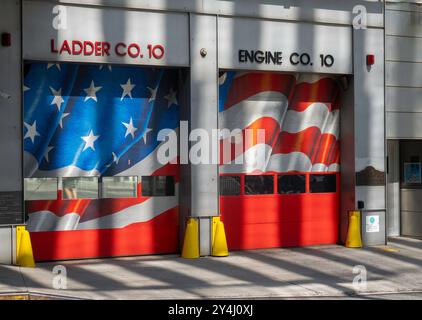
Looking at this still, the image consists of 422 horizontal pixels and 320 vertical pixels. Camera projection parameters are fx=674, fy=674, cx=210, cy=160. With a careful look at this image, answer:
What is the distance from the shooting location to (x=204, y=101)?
1476cm

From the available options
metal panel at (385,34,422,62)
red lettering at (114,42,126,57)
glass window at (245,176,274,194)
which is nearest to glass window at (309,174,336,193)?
glass window at (245,176,274,194)

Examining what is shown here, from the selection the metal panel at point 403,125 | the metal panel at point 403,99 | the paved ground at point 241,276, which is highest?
the metal panel at point 403,99

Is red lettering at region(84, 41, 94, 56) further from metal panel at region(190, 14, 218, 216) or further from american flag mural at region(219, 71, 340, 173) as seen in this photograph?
american flag mural at region(219, 71, 340, 173)

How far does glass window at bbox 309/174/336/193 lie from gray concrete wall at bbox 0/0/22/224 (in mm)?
6955

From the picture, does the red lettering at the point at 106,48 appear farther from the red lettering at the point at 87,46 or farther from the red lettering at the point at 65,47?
the red lettering at the point at 65,47

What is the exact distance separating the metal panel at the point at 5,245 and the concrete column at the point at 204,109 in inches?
151

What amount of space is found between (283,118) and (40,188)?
587 cm

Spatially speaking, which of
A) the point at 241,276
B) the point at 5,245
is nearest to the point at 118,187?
the point at 5,245

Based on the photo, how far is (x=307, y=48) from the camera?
51.8ft

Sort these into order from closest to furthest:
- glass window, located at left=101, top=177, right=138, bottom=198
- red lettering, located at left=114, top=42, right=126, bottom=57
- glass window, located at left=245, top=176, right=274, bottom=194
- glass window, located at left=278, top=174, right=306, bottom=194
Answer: red lettering, located at left=114, top=42, right=126, bottom=57 → glass window, located at left=101, top=177, right=138, bottom=198 → glass window, located at left=245, top=176, right=274, bottom=194 → glass window, located at left=278, top=174, right=306, bottom=194

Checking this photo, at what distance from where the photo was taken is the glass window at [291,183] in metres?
16.0

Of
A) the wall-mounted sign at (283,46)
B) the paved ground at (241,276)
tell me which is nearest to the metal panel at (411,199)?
the paved ground at (241,276)

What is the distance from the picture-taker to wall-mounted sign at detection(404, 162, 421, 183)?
17578 millimetres

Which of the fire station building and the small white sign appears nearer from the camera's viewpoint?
the fire station building
